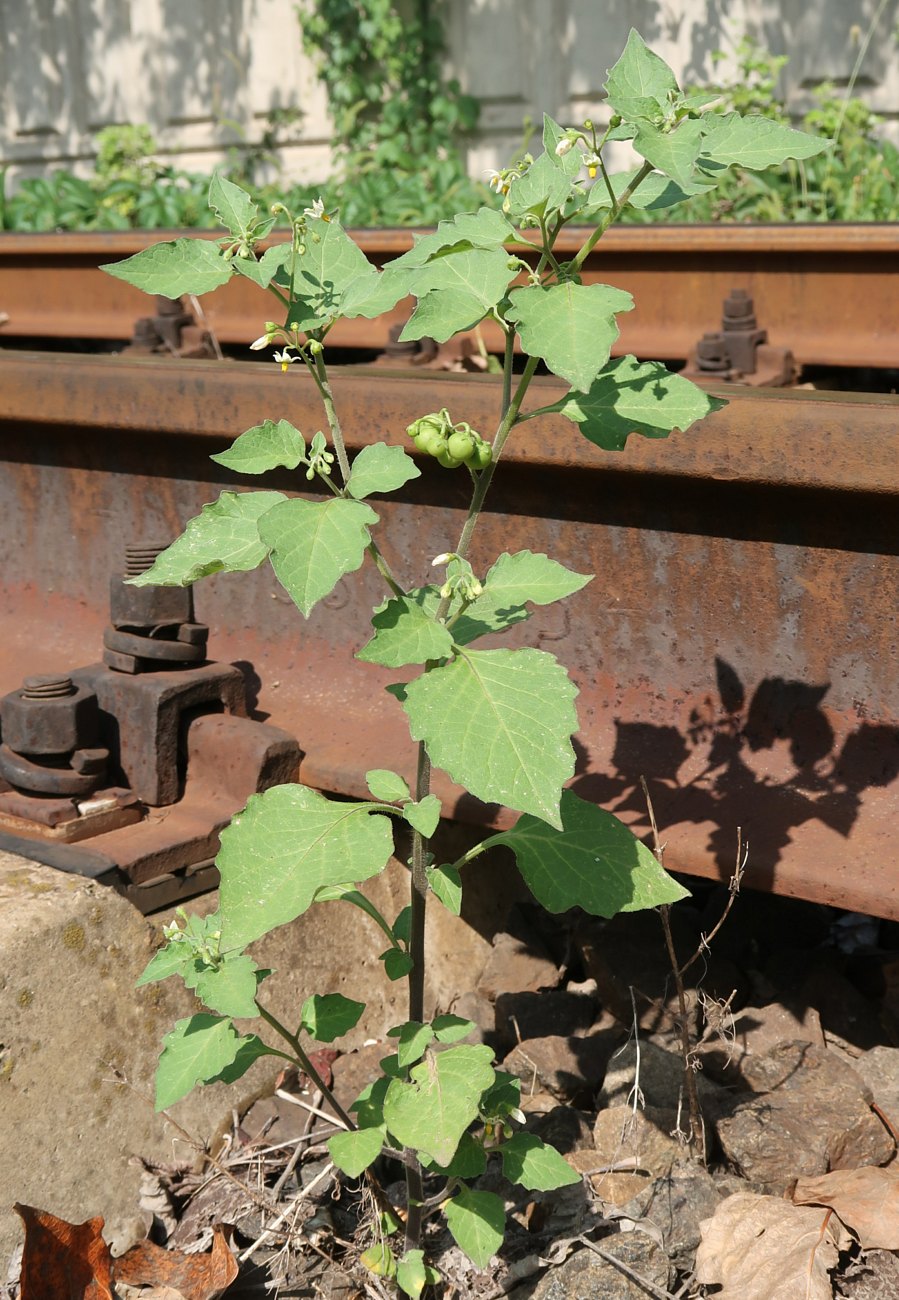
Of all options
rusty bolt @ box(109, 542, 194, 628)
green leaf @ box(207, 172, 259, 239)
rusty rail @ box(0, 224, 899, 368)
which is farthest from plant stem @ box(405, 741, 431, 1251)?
rusty rail @ box(0, 224, 899, 368)

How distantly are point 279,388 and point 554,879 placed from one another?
1283mm

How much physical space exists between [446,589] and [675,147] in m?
0.52

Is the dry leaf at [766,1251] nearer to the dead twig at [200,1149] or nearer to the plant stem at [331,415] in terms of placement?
the dead twig at [200,1149]

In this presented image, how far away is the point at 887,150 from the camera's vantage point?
567cm

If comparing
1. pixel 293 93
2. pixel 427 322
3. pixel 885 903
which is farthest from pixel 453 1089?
pixel 293 93

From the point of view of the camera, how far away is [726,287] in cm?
356

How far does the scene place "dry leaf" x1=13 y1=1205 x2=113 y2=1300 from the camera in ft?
6.00

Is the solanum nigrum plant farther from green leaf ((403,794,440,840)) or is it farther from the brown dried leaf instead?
the brown dried leaf

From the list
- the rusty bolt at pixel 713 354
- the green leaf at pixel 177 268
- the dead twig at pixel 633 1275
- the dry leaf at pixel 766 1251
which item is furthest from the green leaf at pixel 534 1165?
the rusty bolt at pixel 713 354

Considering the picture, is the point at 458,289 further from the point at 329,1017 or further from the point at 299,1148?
the point at 299,1148

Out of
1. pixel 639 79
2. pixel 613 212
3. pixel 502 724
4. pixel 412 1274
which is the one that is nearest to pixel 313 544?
pixel 502 724

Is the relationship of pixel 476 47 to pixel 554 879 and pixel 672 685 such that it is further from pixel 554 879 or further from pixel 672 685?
pixel 554 879

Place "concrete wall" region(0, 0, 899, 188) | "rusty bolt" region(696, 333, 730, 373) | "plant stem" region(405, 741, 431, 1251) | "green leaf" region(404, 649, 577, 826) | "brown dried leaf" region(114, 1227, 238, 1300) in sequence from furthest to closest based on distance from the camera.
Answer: "concrete wall" region(0, 0, 899, 188) → "rusty bolt" region(696, 333, 730, 373) → "brown dried leaf" region(114, 1227, 238, 1300) → "plant stem" region(405, 741, 431, 1251) → "green leaf" region(404, 649, 577, 826)

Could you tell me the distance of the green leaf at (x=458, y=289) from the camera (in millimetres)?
1572
